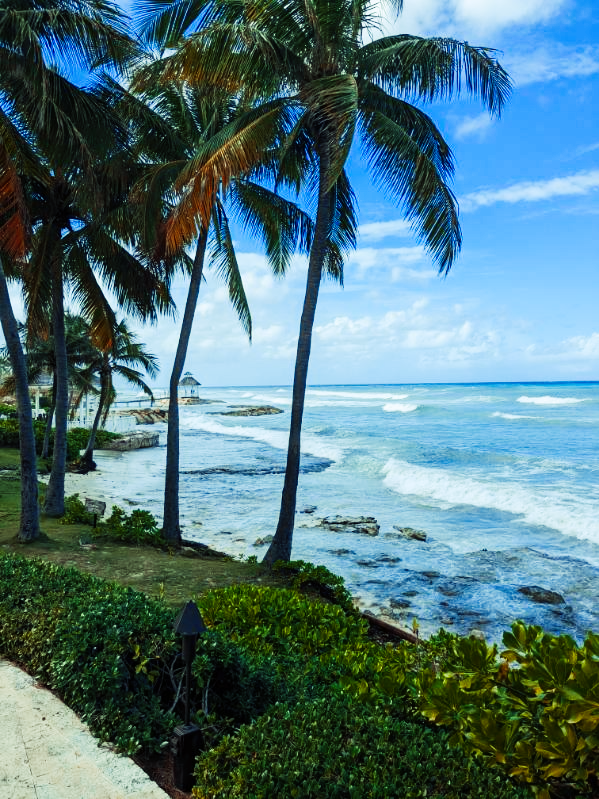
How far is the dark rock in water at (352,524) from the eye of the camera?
48.1 ft

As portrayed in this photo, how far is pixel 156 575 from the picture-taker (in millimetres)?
8375

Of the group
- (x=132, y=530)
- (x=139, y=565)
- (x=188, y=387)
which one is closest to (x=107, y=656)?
(x=139, y=565)

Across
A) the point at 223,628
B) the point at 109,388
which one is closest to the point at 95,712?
the point at 223,628

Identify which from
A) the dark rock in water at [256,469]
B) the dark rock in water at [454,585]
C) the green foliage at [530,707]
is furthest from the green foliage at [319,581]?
the dark rock in water at [256,469]

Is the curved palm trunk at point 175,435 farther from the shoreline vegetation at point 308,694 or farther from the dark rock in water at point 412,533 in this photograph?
the dark rock in water at point 412,533

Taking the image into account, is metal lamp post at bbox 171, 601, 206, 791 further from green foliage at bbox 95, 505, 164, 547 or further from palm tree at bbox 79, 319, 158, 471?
palm tree at bbox 79, 319, 158, 471

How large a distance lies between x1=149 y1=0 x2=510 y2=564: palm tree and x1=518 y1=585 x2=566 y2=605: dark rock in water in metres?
4.54

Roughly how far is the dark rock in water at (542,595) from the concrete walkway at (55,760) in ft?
27.8

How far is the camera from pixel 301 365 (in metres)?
9.08

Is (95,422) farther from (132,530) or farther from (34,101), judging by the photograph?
(34,101)

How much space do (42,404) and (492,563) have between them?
31.1m

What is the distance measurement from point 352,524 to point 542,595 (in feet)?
18.6

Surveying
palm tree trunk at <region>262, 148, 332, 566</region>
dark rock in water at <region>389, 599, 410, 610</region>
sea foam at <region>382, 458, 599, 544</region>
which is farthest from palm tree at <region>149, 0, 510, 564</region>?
sea foam at <region>382, 458, 599, 544</region>

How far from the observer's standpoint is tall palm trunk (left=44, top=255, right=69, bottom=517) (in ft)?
37.8
